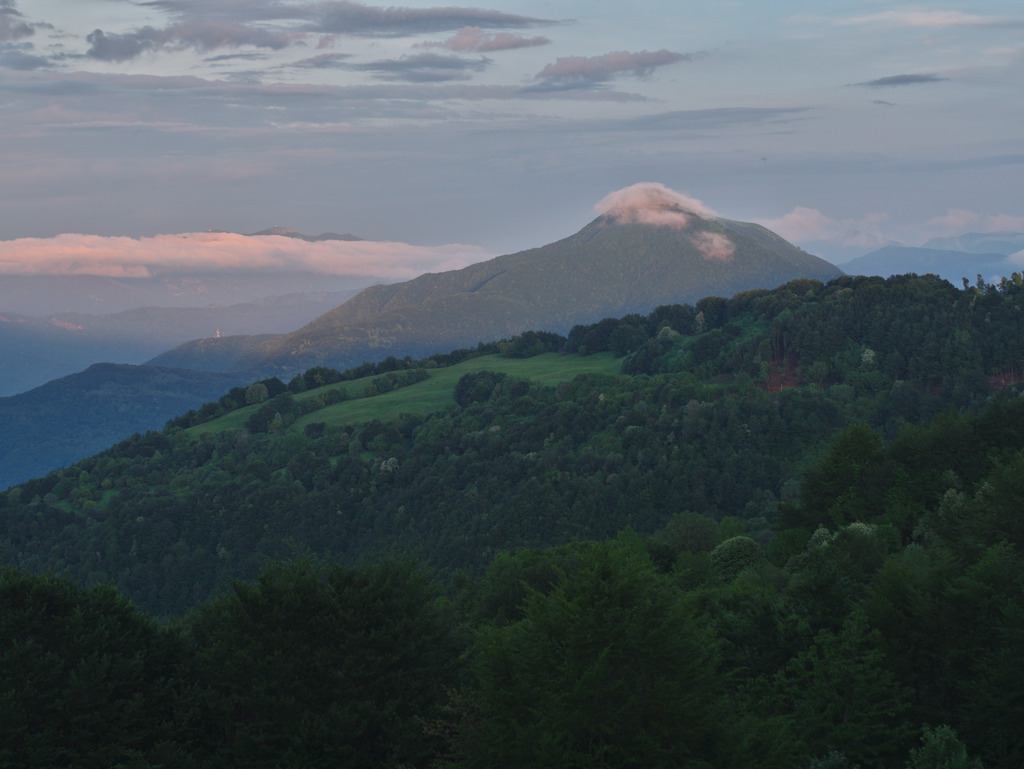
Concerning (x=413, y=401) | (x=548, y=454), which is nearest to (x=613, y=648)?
(x=548, y=454)

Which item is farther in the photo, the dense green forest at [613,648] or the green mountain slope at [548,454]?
the green mountain slope at [548,454]

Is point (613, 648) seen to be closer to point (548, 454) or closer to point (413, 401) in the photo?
point (548, 454)

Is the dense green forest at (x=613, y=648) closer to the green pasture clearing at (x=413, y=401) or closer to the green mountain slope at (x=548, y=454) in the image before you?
Answer: the green mountain slope at (x=548, y=454)

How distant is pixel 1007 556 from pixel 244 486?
138m

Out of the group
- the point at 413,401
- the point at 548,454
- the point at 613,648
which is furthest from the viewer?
the point at 413,401

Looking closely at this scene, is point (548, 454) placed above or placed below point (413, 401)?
below

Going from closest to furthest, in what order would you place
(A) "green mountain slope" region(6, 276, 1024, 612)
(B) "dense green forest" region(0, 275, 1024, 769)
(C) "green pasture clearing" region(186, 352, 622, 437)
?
(B) "dense green forest" region(0, 275, 1024, 769) → (A) "green mountain slope" region(6, 276, 1024, 612) → (C) "green pasture clearing" region(186, 352, 622, 437)

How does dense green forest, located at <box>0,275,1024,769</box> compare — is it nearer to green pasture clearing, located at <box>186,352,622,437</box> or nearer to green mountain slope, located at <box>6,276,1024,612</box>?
green mountain slope, located at <box>6,276,1024,612</box>

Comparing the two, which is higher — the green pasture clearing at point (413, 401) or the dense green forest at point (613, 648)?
the dense green forest at point (613, 648)

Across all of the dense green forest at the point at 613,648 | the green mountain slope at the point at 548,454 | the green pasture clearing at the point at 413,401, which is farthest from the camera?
the green pasture clearing at the point at 413,401

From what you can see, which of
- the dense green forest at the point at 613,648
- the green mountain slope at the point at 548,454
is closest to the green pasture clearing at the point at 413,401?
the green mountain slope at the point at 548,454

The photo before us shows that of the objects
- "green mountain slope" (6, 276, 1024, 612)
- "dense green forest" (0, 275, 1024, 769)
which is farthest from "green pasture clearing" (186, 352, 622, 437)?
"dense green forest" (0, 275, 1024, 769)

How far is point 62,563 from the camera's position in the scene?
492 ft

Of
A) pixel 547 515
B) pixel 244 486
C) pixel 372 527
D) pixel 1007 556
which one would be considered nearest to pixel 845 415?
pixel 547 515
